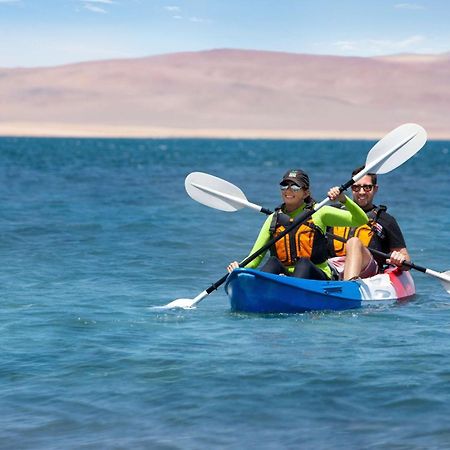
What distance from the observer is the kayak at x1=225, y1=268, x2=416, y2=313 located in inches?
409

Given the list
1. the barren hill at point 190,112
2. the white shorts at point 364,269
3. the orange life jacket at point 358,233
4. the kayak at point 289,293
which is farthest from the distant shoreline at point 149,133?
the kayak at point 289,293

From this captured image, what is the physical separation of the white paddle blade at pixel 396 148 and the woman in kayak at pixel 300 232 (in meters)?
1.07

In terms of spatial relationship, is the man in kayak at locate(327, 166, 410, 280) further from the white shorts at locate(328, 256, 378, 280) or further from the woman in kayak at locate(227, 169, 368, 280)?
the woman in kayak at locate(227, 169, 368, 280)

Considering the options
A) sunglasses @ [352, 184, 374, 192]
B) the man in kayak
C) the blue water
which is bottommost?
the blue water

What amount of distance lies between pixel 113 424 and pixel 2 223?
1515 cm

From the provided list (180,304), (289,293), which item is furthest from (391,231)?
(180,304)

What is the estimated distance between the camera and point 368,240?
38.5 feet

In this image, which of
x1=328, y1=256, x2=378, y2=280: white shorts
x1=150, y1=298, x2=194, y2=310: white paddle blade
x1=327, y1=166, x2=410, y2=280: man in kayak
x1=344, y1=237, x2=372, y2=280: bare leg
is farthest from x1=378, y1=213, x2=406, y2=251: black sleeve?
x1=150, y1=298, x2=194, y2=310: white paddle blade

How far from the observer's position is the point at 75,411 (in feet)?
24.4

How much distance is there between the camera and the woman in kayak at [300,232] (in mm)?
10492

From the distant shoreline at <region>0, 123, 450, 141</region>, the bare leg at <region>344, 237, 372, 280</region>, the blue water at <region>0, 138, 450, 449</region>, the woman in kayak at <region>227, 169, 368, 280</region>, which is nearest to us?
the blue water at <region>0, 138, 450, 449</region>

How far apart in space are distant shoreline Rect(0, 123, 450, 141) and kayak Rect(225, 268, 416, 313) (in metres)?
166

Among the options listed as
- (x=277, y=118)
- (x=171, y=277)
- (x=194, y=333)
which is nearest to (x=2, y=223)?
(x=171, y=277)

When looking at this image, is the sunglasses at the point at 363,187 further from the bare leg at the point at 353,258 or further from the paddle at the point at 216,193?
the paddle at the point at 216,193
